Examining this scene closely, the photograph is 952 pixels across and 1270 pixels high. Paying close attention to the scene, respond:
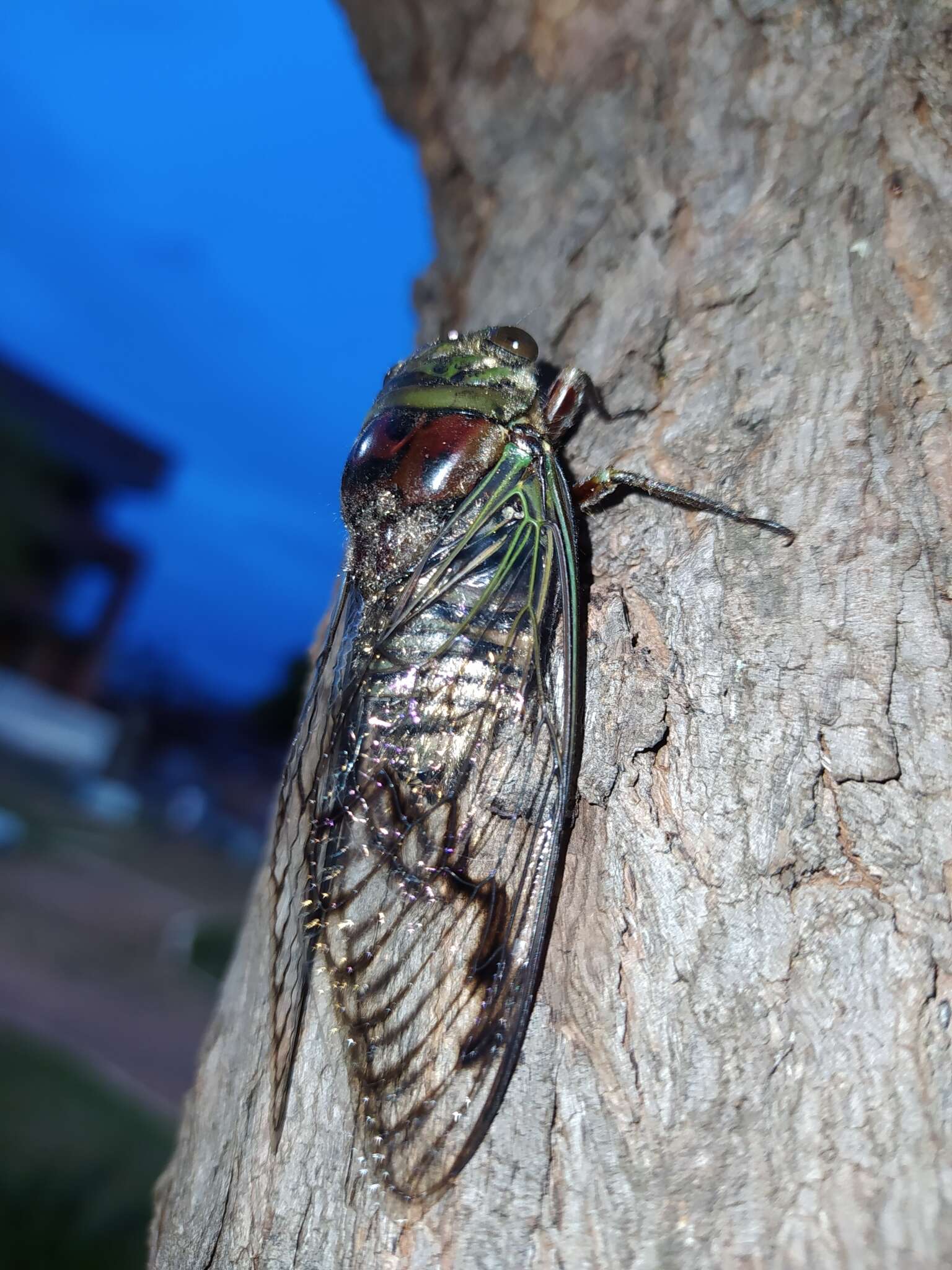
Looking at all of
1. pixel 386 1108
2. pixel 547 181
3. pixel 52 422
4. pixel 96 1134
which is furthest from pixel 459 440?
pixel 52 422

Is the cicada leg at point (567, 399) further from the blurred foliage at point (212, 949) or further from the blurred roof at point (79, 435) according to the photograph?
the blurred roof at point (79, 435)

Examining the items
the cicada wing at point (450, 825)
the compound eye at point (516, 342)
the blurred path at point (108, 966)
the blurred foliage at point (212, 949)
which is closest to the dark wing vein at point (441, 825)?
the cicada wing at point (450, 825)

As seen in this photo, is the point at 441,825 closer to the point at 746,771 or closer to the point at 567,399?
the point at 746,771

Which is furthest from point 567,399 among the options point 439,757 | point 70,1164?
point 70,1164

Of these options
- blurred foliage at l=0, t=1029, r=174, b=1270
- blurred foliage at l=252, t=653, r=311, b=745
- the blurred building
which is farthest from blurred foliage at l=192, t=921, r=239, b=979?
the blurred building

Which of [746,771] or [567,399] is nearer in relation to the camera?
[746,771]

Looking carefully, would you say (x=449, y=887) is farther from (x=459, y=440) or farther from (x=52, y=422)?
(x=52, y=422)

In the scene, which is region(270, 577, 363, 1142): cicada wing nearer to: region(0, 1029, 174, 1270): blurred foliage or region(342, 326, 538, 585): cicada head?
region(342, 326, 538, 585): cicada head
